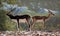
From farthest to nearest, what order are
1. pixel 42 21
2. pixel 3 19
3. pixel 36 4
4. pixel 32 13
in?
1. pixel 36 4
2. pixel 3 19
3. pixel 42 21
4. pixel 32 13

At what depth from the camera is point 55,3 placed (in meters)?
8.09

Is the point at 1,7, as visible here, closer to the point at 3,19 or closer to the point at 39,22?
the point at 3,19

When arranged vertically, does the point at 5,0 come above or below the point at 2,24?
above

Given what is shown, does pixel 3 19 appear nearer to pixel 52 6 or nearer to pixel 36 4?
pixel 36 4

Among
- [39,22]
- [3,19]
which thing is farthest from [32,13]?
[3,19]

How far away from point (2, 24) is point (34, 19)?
1312mm

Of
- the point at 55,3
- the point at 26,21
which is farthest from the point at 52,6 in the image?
the point at 26,21

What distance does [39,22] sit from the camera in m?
7.16

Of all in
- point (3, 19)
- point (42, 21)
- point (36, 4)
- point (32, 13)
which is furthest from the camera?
point (36, 4)

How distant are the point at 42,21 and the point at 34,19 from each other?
377 millimetres

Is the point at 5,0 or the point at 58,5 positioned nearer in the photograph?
the point at 5,0

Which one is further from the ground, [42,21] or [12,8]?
[12,8]

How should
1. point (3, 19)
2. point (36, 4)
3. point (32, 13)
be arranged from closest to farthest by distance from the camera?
point (32, 13), point (3, 19), point (36, 4)

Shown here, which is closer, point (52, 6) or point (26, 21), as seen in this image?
point (26, 21)
